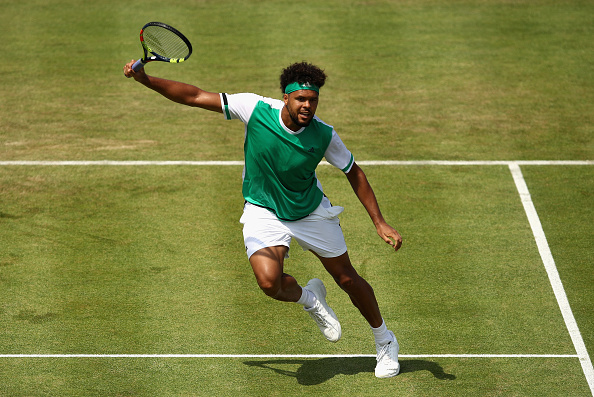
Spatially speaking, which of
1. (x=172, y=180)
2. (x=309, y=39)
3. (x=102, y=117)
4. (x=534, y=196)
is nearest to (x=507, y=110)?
(x=534, y=196)

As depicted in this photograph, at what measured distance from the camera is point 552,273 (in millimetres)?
8484

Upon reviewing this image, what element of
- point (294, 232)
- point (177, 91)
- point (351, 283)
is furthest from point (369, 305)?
point (177, 91)

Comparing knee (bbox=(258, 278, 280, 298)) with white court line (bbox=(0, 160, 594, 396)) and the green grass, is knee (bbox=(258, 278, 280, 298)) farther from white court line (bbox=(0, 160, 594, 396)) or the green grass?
white court line (bbox=(0, 160, 594, 396))

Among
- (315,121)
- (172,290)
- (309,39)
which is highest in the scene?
(315,121)

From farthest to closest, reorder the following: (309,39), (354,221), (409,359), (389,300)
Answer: (309,39)
(354,221)
(389,300)
(409,359)

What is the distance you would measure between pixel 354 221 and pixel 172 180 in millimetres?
2415

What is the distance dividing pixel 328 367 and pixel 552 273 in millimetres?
2832

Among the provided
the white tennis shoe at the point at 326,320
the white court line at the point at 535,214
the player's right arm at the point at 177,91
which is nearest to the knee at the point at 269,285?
the white tennis shoe at the point at 326,320

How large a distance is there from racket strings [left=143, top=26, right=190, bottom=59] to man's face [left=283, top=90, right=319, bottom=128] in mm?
939

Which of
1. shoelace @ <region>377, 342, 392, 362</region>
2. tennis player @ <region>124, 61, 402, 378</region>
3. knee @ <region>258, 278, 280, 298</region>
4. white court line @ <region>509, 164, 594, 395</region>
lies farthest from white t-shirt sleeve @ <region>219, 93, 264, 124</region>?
white court line @ <region>509, 164, 594, 395</region>

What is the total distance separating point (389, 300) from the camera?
800 cm

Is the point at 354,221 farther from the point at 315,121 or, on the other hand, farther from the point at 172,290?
the point at 315,121

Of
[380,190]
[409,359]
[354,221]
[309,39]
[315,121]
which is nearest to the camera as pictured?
[315,121]

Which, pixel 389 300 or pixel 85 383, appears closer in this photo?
pixel 85 383
